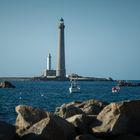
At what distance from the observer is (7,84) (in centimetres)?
12538

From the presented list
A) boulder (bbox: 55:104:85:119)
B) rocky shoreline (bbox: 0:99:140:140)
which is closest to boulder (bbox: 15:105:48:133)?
rocky shoreline (bbox: 0:99:140:140)

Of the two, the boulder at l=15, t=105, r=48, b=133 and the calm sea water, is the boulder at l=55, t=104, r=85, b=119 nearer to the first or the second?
the boulder at l=15, t=105, r=48, b=133

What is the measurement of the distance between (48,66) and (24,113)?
598ft

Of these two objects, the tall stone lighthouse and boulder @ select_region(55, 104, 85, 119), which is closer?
boulder @ select_region(55, 104, 85, 119)

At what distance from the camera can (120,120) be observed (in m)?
15.5

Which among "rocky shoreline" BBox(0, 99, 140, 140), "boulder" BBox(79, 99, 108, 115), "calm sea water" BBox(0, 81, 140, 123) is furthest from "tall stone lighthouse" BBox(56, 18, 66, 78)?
"rocky shoreline" BBox(0, 99, 140, 140)

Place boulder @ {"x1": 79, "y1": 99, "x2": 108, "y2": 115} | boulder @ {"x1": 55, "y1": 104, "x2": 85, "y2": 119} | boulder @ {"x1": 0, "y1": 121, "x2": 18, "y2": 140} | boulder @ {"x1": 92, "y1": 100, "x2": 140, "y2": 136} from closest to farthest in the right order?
boulder @ {"x1": 0, "y1": 121, "x2": 18, "y2": 140}
boulder @ {"x1": 92, "y1": 100, "x2": 140, "y2": 136}
boulder @ {"x1": 55, "y1": 104, "x2": 85, "y2": 119}
boulder @ {"x1": 79, "y1": 99, "x2": 108, "y2": 115}

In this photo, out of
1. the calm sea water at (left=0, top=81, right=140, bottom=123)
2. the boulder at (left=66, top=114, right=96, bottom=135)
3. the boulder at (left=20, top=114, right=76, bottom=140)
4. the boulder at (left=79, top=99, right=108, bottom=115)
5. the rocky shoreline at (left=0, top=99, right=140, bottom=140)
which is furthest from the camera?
the calm sea water at (left=0, top=81, right=140, bottom=123)

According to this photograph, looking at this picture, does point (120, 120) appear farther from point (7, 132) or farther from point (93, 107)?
point (93, 107)

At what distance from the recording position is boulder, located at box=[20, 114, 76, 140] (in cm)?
1378

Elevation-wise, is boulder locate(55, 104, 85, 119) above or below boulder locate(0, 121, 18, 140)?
above

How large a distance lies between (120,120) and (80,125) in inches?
59.2

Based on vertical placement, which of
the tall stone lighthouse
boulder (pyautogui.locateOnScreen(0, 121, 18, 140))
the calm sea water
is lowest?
the calm sea water

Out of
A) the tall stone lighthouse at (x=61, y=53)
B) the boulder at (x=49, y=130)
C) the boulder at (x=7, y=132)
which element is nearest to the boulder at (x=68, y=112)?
the boulder at (x=49, y=130)
